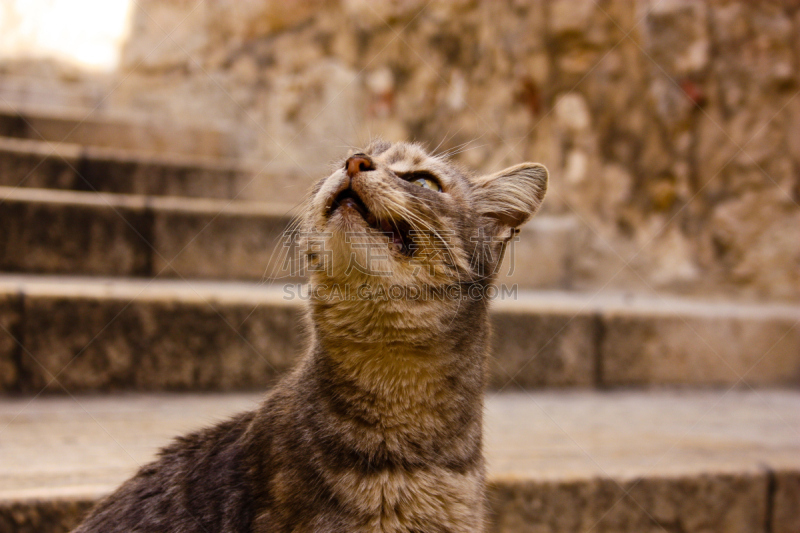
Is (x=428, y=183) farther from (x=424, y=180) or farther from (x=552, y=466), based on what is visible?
(x=552, y=466)

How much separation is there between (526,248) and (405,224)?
2378 millimetres

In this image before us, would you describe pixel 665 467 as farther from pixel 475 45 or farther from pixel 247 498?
pixel 475 45

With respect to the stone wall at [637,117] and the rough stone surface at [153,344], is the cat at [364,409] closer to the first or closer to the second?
the rough stone surface at [153,344]

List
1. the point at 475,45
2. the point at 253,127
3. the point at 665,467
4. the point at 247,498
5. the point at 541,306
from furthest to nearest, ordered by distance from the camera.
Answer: the point at 253,127
the point at 475,45
the point at 541,306
the point at 665,467
the point at 247,498

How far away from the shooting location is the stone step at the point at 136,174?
3.27m

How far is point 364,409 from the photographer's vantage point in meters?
1.23

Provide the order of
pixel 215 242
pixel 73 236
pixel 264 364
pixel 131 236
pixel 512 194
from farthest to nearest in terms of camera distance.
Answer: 1. pixel 215 242
2. pixel 131 236
3. pixel 73 236
4. pixel 264 364
5. pixel 512 194

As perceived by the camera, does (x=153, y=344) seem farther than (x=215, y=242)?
No

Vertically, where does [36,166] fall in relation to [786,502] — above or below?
above

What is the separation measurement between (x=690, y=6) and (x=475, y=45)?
1.46 m

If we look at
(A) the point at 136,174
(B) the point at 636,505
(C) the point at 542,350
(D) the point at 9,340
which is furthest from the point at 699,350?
(A) the point at 136,174

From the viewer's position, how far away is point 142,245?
2.88m


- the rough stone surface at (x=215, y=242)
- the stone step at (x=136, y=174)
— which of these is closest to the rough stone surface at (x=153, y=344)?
the rough stone surface at (x=215, y=242)

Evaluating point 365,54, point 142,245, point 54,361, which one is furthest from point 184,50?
point 54,361
